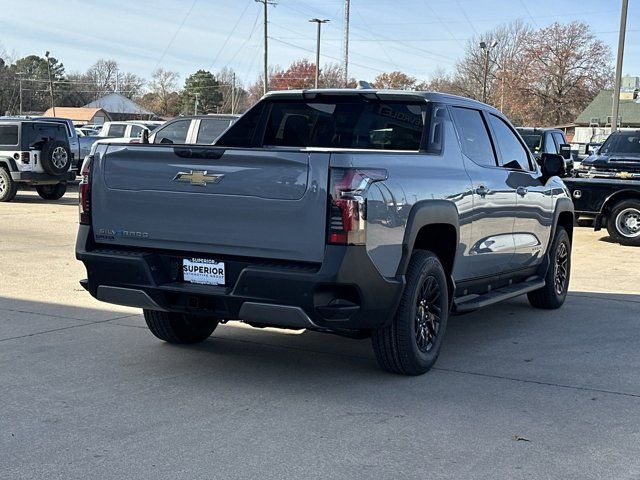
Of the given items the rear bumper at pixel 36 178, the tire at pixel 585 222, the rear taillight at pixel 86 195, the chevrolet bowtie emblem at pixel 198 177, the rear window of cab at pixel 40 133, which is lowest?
the tire at pixel 585 222

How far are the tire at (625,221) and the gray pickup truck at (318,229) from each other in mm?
8584

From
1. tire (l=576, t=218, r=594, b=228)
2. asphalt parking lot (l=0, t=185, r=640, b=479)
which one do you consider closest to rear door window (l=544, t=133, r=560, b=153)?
tire (l=576, t=218, r=594, b=228)

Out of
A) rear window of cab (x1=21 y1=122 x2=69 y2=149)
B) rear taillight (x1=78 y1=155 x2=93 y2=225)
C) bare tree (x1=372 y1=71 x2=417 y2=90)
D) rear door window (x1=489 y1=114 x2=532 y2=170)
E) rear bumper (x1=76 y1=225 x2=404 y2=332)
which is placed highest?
bare tree (x1=372 y1=71 x2=417 y2=90)

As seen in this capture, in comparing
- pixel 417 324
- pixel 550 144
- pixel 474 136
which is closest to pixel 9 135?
pixel 550 144

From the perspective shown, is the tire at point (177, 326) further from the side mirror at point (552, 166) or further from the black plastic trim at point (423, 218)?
the side mirror at point (552, 166)

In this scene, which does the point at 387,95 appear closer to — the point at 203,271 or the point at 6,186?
the point at 203,271

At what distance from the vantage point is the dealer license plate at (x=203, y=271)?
5.63 m

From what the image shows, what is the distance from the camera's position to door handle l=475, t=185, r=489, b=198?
271 inches

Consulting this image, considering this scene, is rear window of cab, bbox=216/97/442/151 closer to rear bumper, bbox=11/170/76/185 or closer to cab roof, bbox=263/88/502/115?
cab roof, bbox=263/88/502/115

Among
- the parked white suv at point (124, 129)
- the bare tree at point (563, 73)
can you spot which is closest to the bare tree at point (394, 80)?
the bare tree at point (563, 73)

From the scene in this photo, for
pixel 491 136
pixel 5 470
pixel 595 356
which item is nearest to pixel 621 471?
pixel 595 356

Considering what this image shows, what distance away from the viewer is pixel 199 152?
5.65 metres

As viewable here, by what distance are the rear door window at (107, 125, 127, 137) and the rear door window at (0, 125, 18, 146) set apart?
27.4 feet

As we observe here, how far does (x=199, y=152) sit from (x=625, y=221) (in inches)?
442
